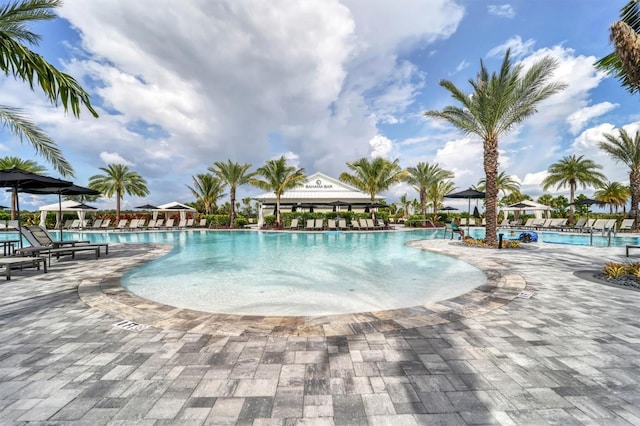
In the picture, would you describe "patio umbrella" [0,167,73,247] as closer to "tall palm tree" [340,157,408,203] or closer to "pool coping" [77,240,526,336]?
"pool coping" [77,240,526,336]

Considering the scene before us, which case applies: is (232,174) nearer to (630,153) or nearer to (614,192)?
(630,153)

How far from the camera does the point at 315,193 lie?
3169cm

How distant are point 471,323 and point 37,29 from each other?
37.9ft

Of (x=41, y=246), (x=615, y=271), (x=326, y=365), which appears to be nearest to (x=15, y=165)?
(x=41, y=246)

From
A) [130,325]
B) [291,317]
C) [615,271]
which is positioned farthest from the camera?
[615,271]

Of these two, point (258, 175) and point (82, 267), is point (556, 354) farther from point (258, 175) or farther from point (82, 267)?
point (258, 175)

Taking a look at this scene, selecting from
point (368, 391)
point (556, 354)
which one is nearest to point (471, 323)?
point (556, 354)

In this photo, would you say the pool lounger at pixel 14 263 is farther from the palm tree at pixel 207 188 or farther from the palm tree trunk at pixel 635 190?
the palm tree trunk at pixel 635 190

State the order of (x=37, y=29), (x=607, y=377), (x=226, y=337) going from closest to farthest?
1. (x=607, y=377)
2. (x=226, y=337)
3. (x=37, y=29)

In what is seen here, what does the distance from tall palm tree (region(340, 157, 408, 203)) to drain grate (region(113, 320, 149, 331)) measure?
24.4 m

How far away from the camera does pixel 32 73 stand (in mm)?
5090

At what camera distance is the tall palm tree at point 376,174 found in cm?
2633

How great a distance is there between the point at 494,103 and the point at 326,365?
13397mm

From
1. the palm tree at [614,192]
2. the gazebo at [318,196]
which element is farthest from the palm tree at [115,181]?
the palm tree at [614,192]
